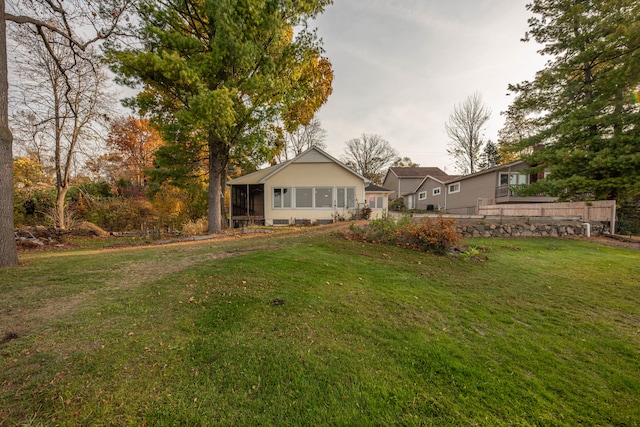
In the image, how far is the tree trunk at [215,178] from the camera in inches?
430

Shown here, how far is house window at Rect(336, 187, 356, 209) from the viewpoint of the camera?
52.4 feet

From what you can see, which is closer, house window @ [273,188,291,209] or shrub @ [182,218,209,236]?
shrub @ [182,218,209,236]

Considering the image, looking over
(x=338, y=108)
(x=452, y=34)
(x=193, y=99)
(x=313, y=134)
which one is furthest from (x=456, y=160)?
(x=193, y=99)

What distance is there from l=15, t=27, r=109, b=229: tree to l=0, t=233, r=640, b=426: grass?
8734 millimetres

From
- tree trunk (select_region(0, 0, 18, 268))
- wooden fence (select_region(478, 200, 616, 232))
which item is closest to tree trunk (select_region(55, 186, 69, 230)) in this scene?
tree trunk (select_region(0, 0, 18, 268))

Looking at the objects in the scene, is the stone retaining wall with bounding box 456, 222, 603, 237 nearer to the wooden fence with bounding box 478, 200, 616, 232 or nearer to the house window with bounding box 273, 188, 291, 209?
the wooden fence with bounding box 478, 200, 616, 232

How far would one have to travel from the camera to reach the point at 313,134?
32.1 metres

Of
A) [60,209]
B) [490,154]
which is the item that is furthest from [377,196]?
[490,154]

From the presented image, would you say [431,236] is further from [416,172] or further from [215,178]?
[416,172]

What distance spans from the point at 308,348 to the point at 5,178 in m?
7.15

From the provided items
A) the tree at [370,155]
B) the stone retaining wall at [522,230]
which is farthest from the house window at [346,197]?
the tree at [370,155]

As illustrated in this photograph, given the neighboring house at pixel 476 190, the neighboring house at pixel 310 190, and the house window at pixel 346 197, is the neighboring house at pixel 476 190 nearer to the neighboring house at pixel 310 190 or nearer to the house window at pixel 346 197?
the house window at pixel 346 197

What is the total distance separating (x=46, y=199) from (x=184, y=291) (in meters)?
14.0

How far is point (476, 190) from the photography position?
24516 mm
